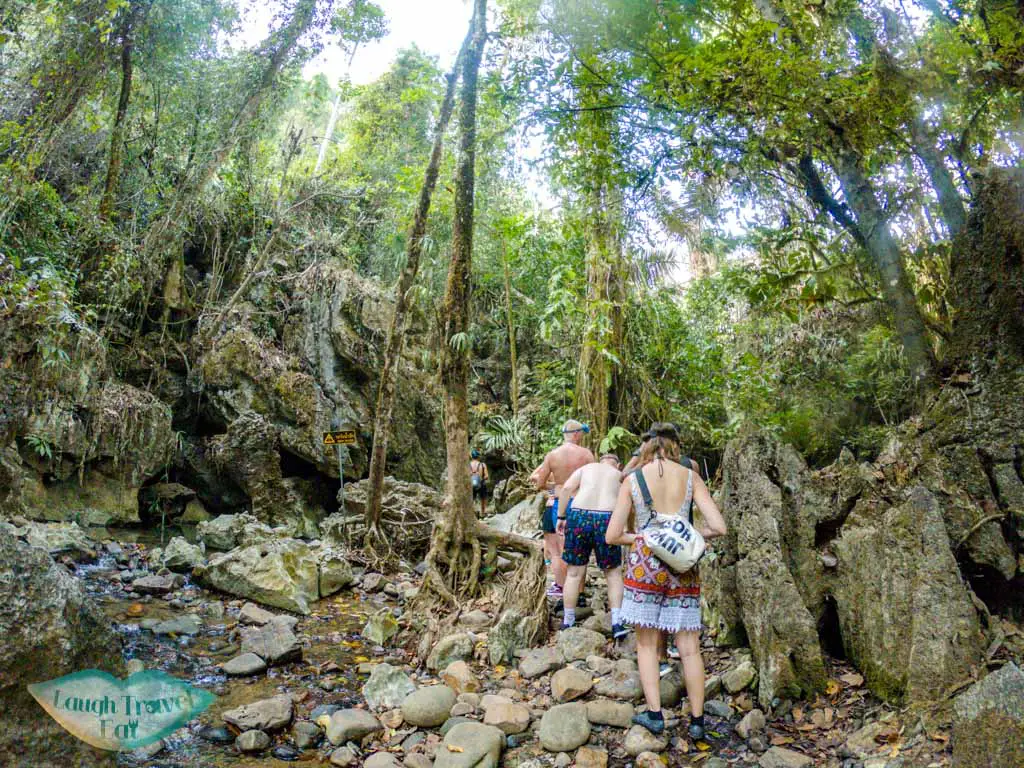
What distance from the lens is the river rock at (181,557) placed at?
26.5ft

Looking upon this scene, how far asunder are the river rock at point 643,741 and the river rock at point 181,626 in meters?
4.33

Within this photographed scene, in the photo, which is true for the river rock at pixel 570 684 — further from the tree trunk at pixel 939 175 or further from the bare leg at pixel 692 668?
the tree trunk at pixel 939 175

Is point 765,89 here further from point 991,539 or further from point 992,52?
point 991,539

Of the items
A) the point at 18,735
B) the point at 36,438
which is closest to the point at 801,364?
the point at 18,735

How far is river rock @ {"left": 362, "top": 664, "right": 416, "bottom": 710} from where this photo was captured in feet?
14.1

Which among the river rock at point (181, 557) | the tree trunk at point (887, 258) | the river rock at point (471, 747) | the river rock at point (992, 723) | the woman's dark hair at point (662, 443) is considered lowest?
the river rock at point (471, 747)

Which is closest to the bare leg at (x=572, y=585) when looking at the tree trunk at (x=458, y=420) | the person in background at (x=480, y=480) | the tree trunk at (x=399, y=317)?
the tree trunk at (x=458, y=420)

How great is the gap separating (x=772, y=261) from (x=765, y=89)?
2045 mm

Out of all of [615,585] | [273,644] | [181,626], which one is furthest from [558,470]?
[181,626]

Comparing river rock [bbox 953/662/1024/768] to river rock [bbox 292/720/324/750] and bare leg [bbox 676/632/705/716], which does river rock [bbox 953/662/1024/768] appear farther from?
river rock [bbox 292/720/324/750]

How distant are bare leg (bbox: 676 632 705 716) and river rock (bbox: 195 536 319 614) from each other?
15.2 feet

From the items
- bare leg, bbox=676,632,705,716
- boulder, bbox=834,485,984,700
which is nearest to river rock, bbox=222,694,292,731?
bare leg, bbox=676,632,705,716

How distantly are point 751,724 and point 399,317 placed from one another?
7293 mm

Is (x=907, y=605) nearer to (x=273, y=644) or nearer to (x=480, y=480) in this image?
(x=273, y=644)
